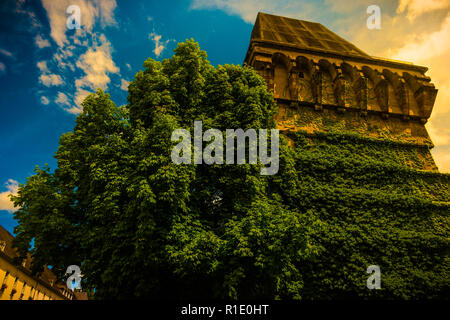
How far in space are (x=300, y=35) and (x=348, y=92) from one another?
6937 mm

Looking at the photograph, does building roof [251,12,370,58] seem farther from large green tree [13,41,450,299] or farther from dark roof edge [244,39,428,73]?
large green tree [13,41,450,299]

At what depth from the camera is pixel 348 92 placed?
56.5ft

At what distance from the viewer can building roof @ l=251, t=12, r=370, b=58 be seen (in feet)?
61.4

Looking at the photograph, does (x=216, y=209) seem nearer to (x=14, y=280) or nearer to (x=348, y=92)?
(x=348, y=92)

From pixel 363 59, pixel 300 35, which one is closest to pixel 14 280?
pixel 300 35

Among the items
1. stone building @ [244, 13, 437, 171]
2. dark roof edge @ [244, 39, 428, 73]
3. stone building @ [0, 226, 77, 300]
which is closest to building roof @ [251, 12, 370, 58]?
dark roof edge @ [244, 39, 428, 73]

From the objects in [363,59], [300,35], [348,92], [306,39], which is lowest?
[348,92]

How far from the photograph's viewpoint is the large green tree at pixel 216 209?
8.74 metres

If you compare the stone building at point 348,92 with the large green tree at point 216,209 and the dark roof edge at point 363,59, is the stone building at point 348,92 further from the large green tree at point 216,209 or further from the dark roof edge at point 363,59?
the large green tree at point 216,209

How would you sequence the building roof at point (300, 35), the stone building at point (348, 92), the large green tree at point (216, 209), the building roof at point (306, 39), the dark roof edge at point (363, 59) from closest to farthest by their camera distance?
the large green tree at point (216, 209) → the stone building at point (348, 92) → the dark roof edge at point (363, 59) → the building roof at point (306, 39) → the building roof at point (300, 35)

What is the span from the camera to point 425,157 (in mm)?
16750

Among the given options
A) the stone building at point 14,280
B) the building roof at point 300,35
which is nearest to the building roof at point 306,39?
the building roof at point 300,35

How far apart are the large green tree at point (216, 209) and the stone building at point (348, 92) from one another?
144 cm
